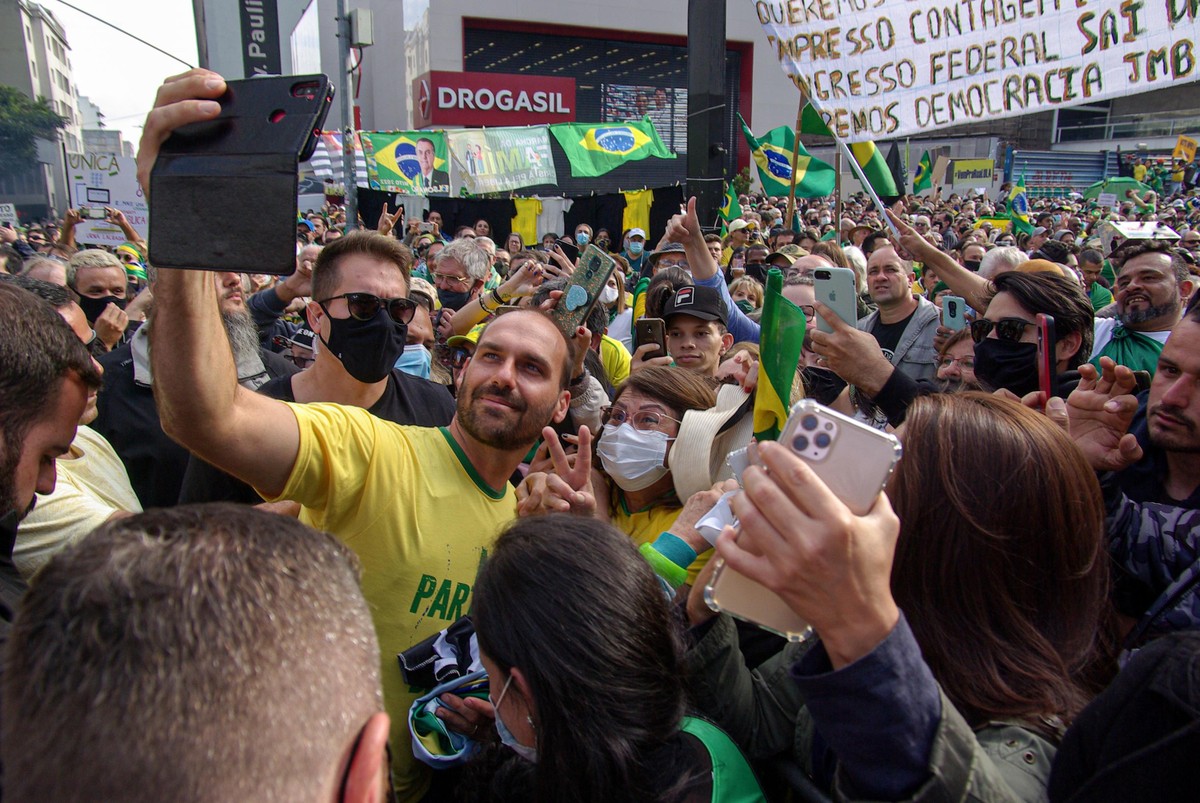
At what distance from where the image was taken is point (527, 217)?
14.6m

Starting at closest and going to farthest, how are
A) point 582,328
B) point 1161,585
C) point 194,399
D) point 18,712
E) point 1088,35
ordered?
point 18,712
point 194,399
point 1161,585
point 582,328
point 1088,35

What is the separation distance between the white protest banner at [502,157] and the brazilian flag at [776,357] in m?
14.3

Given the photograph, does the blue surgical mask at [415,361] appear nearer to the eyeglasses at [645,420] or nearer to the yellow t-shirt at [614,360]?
the yellow t-shirt at [614,360]

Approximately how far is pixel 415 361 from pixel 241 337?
92 centimetres

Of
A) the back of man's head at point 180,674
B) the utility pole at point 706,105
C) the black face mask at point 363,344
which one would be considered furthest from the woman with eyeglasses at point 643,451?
the utility pole at point 706,105

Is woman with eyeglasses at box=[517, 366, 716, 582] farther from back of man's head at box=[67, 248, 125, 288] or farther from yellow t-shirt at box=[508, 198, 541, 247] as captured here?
yellow t-shirt at box=[508, 198, 541, 247]

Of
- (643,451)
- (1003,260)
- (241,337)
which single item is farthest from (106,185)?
(643,451)

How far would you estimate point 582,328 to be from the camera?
3.00 meters

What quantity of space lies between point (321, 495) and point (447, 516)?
33cm

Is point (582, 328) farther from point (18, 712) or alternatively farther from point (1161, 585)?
point (18, 712)

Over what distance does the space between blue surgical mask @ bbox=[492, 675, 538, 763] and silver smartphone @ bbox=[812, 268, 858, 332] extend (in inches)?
57.5

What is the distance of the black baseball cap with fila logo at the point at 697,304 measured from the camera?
416 cm

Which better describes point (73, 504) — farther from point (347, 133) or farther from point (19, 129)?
point (19, 129)

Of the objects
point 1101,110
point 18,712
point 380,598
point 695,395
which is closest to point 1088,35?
point 695,395
